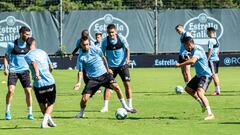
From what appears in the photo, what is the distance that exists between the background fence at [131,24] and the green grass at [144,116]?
13388 millimetres

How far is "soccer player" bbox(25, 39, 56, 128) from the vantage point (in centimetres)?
1377

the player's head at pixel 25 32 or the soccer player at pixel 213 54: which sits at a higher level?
the player's head at pixel 25 32

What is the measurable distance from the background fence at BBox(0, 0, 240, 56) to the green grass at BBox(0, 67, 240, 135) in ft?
43.9

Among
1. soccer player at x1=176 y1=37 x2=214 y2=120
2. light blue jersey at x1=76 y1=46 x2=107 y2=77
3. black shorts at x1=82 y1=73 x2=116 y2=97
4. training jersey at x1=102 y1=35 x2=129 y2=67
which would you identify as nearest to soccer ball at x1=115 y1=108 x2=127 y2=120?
black shorts at x1=82 y1=73 x2=116 y2=97

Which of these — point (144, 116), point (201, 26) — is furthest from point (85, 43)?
point (201, 26)

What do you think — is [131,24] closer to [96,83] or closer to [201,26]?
[201,26]

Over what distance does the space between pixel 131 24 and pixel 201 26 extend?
4.10m

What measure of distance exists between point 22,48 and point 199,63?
4222 mm

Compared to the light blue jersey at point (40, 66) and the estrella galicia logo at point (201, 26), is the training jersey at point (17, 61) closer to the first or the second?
the light blue jersey at point (40, 66)

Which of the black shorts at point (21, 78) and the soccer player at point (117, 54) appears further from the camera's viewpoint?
the soccer player at point (117, 54)

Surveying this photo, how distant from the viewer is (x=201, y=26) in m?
39.0

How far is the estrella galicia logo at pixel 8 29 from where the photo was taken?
3744cm

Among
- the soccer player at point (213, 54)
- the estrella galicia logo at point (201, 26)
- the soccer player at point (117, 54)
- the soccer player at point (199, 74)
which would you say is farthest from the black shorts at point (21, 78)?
the estrella galicia logo at point (201, 26)

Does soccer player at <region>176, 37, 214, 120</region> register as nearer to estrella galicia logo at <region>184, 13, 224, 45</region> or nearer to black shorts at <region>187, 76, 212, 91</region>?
black shorts at <region>187, 76, 212, 91</region>
